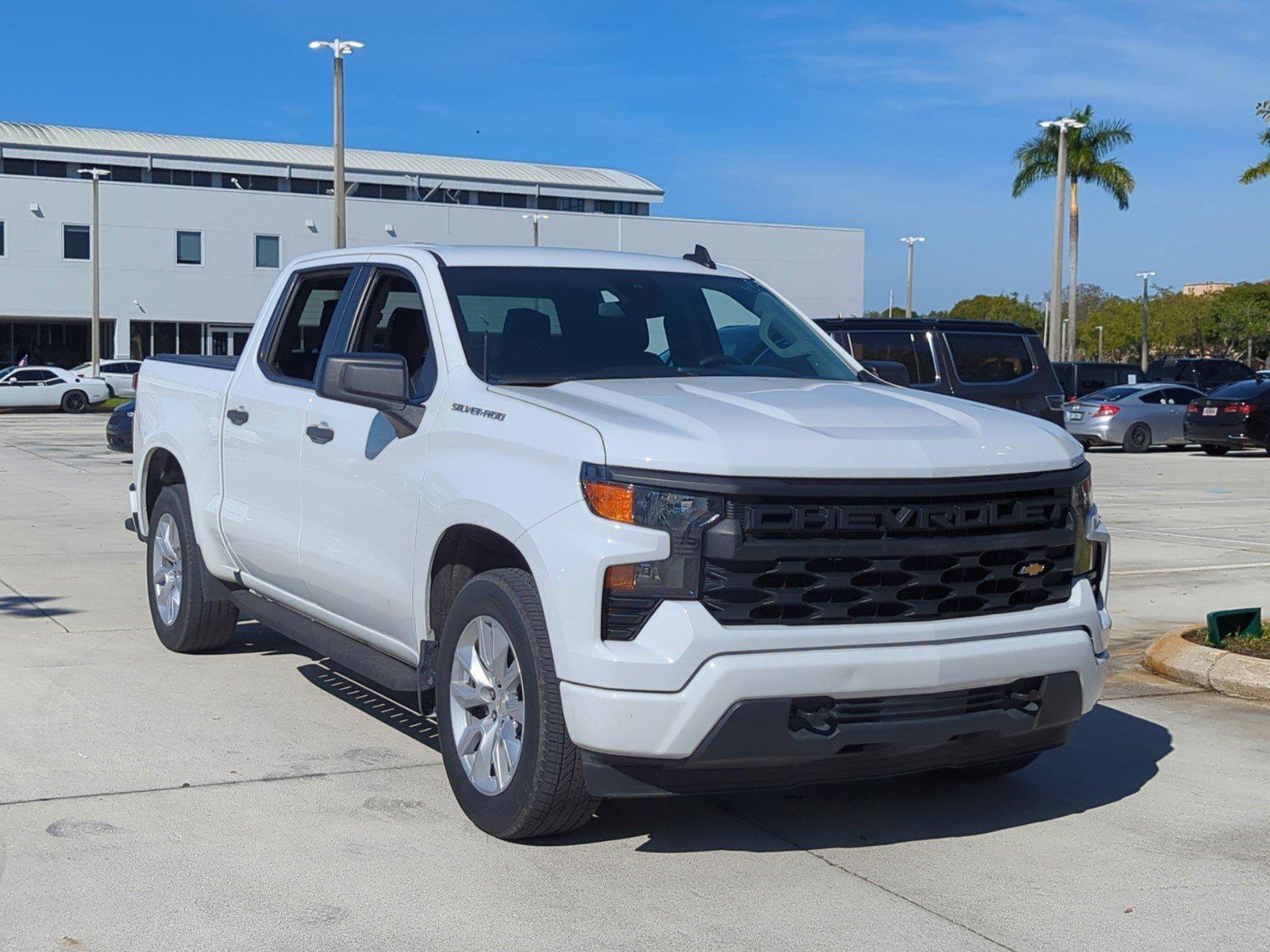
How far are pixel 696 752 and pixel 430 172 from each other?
231 ft

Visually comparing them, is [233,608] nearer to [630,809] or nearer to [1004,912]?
[630,809]

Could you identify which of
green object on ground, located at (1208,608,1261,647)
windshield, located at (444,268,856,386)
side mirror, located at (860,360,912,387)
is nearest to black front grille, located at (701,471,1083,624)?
windshield, located at (444,268,856,386)

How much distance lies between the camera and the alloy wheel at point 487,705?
4.75 metres

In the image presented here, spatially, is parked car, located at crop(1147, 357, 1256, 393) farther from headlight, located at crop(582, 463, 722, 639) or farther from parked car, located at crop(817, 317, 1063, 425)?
headlight, located at crop(582, 463, 722, 639)

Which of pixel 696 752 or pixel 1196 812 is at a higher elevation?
pixel 696 752

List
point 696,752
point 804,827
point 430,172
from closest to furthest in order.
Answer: point 696,752, point 804,827, point 430,172

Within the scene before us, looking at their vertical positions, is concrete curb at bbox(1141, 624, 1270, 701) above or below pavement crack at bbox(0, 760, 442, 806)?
above

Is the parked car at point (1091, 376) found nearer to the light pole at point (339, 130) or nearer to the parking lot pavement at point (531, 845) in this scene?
the light pole at point (339, 130)

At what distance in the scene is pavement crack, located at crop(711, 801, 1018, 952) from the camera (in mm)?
4117

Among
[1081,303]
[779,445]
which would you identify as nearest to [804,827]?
[779,445]

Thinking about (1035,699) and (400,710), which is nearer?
(1035,699)

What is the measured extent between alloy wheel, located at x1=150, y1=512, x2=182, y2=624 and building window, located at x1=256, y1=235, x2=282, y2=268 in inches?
2084

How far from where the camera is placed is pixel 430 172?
237 ft

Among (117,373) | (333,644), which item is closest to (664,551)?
(333,644)
